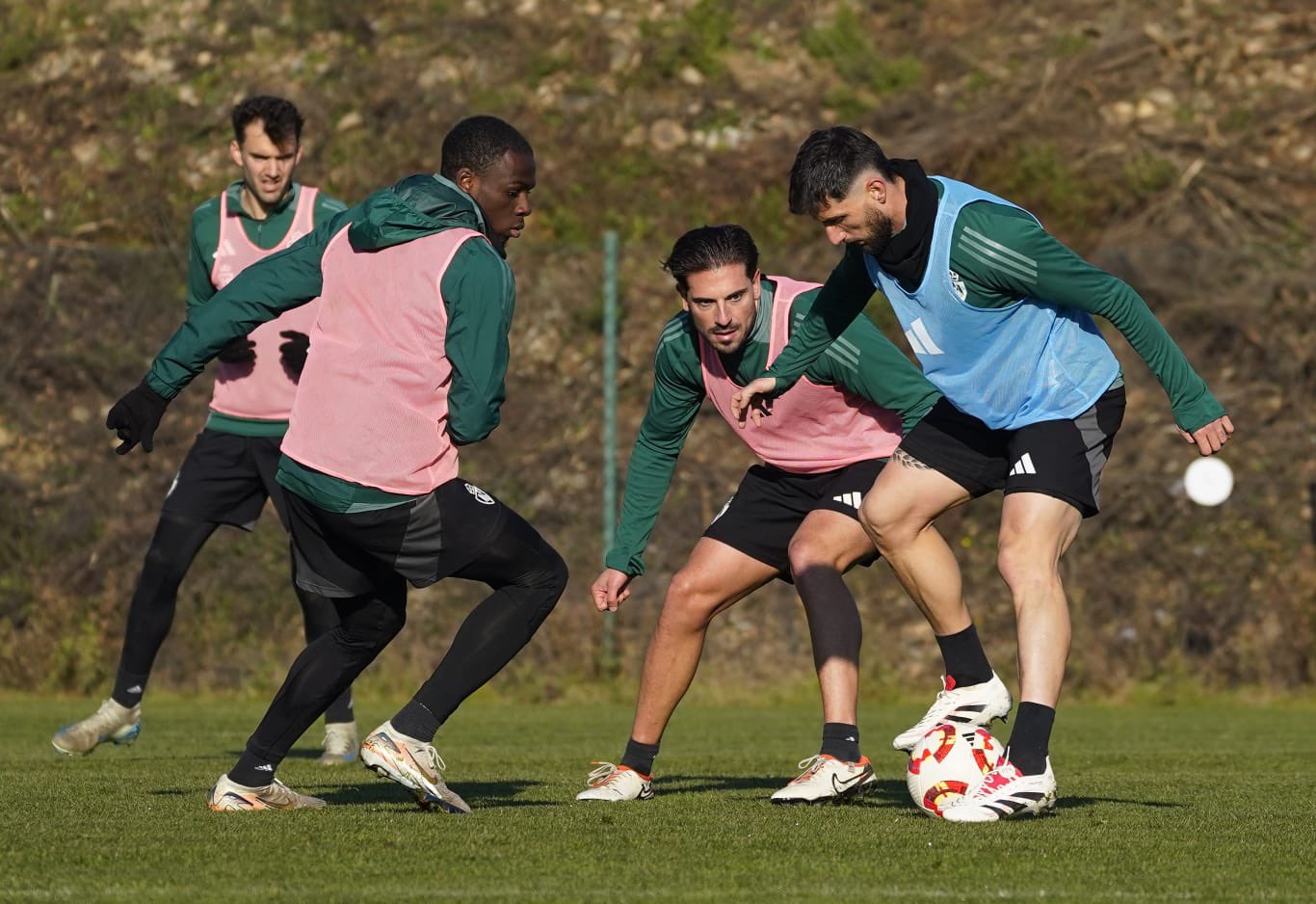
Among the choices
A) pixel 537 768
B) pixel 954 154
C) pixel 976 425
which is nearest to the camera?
pixel 976 425

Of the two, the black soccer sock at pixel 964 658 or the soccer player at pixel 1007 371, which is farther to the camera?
the black soccer sock at pixel 964 658

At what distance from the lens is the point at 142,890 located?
14.6 feet

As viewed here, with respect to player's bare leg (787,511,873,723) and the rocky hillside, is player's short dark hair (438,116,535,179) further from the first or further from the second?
the rocky hillside

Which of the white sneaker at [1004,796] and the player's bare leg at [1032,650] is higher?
the player's bare leg at [1032,650]

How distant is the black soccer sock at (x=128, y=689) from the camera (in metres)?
8.11

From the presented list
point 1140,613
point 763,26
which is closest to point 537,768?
point 1140,613

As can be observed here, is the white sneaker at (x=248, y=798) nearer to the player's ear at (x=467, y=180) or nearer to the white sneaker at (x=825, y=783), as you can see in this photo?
the white sneaker at (x=825, y=783)

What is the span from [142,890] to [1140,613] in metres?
9.63

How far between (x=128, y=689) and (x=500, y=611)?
2.74 meters

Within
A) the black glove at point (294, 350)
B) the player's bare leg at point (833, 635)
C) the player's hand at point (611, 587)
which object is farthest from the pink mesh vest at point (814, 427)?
the black glove at point (294, 350)

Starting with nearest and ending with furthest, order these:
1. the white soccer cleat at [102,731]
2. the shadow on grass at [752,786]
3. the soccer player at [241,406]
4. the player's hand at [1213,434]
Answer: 1. the player's hand at [1213,434]
2. the shadow on grass at [752,786]
3. the white soccer cleat at [102,731]
4. the soccer player at [241,406]

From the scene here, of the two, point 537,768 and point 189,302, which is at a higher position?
point 189,302

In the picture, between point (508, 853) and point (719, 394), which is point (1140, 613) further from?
point (508, 853)

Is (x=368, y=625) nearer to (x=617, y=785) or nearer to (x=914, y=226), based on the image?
(x=617, y=785)
